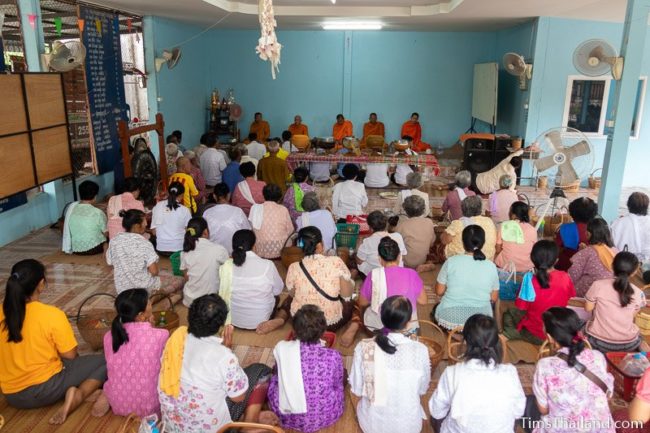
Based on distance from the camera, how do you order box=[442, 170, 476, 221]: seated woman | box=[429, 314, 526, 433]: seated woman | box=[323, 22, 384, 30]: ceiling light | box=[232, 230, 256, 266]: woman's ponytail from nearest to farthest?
box=[429, 314, 526, 433]: seated woman < box=[232, 230, 256, 266]: woman's ponytail < box=[442, 170, 476, 221]: seated woman < box=[323, 22, 384, 30]: ceiling light

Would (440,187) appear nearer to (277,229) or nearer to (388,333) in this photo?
(277,229)

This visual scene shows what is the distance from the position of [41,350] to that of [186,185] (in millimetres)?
3655

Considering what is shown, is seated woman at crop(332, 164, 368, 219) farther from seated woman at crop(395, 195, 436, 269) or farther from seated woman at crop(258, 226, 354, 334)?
seated woman at crop(258, 226, 354, 334)

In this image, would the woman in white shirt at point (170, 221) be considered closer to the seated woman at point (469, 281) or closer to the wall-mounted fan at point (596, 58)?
the seated woman at point (469, 281)

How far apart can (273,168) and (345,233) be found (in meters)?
2.46

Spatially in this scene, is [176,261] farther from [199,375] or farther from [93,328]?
[199,375]

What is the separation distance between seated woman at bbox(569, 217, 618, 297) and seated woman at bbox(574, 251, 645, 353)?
524mm

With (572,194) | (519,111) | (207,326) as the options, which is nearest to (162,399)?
(207,326)

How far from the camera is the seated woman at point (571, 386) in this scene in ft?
8.59

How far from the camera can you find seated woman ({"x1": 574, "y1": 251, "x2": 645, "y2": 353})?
3.66m

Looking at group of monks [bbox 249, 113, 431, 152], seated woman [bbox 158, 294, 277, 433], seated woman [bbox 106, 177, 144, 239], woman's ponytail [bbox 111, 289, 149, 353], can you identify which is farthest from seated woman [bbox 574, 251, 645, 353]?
group of monks [bbox 249, 113, 431, 152]

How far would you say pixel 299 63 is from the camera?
12.9 meters

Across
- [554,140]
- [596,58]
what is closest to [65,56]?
[554,140]

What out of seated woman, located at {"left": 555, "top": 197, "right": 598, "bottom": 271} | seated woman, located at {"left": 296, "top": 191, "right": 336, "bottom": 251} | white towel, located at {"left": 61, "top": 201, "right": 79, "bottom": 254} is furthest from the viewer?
white towel, located at {"left": 61, "top": 201, "right": 79, "bottom": 254}
